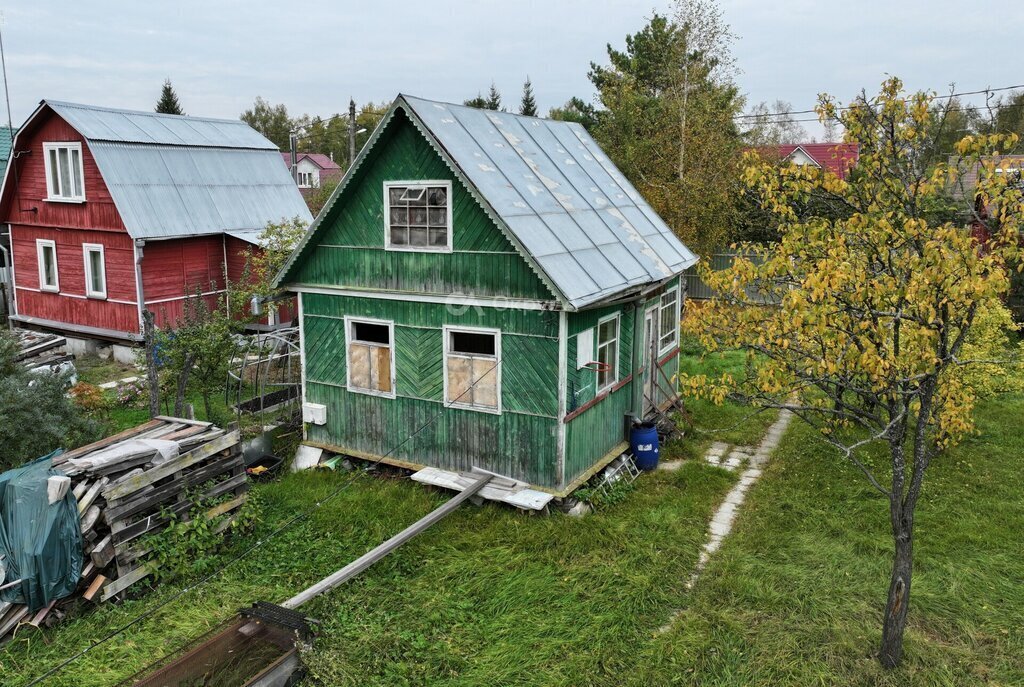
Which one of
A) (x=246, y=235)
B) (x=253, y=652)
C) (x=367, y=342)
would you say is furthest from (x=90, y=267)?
(x=253, y=652)

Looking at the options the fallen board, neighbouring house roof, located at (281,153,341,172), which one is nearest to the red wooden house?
the fallen board

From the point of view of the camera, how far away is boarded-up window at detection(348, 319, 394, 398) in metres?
12.8

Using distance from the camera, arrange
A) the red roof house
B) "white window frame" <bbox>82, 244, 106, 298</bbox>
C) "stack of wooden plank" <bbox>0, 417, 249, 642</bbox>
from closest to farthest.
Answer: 1. "stack of wooden plank" <bbox>0, 417, 249, 642</bbox>
2. "white window frame" <bbox>82, 244, 106, 298</bbox>
3. the red roof house

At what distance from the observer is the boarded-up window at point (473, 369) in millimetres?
11836

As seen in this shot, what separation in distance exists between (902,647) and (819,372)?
124 inches

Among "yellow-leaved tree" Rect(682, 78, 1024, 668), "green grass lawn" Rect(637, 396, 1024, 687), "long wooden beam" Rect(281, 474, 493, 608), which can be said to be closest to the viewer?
"yellow-leaved tree" Rect(682, 78, 1024, 668)

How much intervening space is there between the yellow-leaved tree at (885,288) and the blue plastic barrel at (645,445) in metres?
5.15

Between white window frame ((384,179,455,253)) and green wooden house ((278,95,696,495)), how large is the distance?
2 cm

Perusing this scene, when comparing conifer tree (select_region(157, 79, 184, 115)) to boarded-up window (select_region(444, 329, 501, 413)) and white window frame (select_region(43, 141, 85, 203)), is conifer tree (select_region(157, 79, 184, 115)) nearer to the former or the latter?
white window frame (select_region(43, 141, 85, 203))

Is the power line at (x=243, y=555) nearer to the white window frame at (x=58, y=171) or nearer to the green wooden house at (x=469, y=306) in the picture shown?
the green wooden house at (x=469, y=306)

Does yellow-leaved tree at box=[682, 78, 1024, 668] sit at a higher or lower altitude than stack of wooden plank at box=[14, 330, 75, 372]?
higher

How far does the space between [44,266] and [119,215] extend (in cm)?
510

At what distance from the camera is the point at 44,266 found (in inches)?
961

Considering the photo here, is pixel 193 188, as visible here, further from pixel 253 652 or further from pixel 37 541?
pixel 253 652
